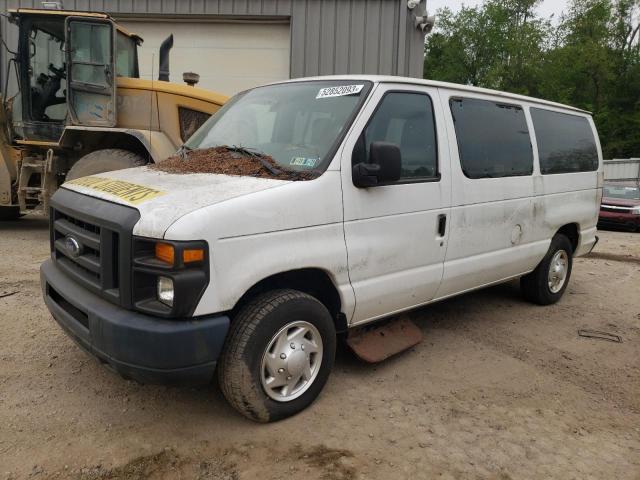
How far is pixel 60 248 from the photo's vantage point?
11.2 feet

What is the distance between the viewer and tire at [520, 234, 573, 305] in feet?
18.0

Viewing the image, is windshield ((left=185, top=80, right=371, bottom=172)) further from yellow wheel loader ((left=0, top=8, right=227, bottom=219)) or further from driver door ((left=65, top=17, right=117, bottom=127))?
driver door ((left=65, top=17, right=117, bottom=127))

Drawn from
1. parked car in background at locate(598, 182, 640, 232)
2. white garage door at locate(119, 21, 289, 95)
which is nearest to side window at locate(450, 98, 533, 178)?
white garage door at locate(119, 21, 289, 95)

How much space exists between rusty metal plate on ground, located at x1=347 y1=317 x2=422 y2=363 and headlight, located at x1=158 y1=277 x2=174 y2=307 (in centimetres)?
154

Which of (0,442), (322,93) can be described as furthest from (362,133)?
(0,442)

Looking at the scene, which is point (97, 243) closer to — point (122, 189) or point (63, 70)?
point (122, 189)

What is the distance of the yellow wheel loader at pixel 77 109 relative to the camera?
7465 mm

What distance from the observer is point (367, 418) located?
10.9 ft

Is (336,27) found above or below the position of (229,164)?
above

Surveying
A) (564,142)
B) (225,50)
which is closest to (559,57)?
(225,50)

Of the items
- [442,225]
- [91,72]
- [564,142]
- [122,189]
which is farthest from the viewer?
[91,72]

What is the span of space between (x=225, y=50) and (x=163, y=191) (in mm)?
10055

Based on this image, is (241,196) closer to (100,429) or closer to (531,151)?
(100,429)

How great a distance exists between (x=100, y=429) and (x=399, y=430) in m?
1.71
